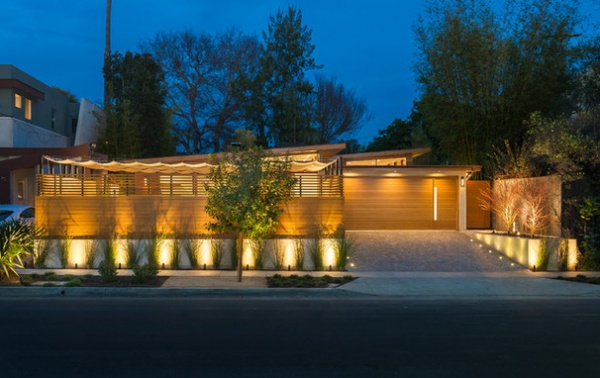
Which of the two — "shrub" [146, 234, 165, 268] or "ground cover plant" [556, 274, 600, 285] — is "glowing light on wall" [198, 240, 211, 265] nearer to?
"shrub" [146, 234, 165, 268]

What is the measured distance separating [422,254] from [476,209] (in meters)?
4.83

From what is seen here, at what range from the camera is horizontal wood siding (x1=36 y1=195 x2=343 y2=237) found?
15.4 metres

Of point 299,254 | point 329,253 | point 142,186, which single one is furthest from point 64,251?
point 329,253

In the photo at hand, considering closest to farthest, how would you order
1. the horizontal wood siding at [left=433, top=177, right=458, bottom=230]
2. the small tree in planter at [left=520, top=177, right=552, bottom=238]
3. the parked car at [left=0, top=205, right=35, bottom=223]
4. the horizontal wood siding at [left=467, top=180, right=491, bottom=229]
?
the small tree in planter at [left=520, top=177, right=552, bottom=238], the parked car at [left=0, top=205, right=35, bottom=223], the horizontal wood siding at [left=433, top=177, right=458, bottom=230], the horizontal wood siding at [left=467, top=180, right=491, bottom=229]

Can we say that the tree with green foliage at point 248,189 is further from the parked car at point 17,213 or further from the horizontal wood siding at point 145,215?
the parked car at point 17,213

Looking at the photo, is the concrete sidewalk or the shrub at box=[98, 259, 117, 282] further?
the shrub at box=[98, 259, 117, 282]

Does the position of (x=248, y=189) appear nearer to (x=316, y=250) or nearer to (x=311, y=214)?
(x=316, y=250)

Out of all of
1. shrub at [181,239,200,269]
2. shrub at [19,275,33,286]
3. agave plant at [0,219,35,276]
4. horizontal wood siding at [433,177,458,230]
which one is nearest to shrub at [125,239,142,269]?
shrub at [181,239,200,269]

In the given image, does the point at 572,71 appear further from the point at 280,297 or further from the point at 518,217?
the point at 280,297

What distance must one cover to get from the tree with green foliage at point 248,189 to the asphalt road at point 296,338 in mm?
2198

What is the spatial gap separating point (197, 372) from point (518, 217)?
13497 millimetres

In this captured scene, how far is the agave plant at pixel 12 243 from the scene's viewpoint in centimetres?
1212

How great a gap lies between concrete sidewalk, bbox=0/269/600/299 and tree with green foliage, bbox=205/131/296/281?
3.54 feet

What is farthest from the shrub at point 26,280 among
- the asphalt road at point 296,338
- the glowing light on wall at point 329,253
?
the glowing light on wall at point 329,253
